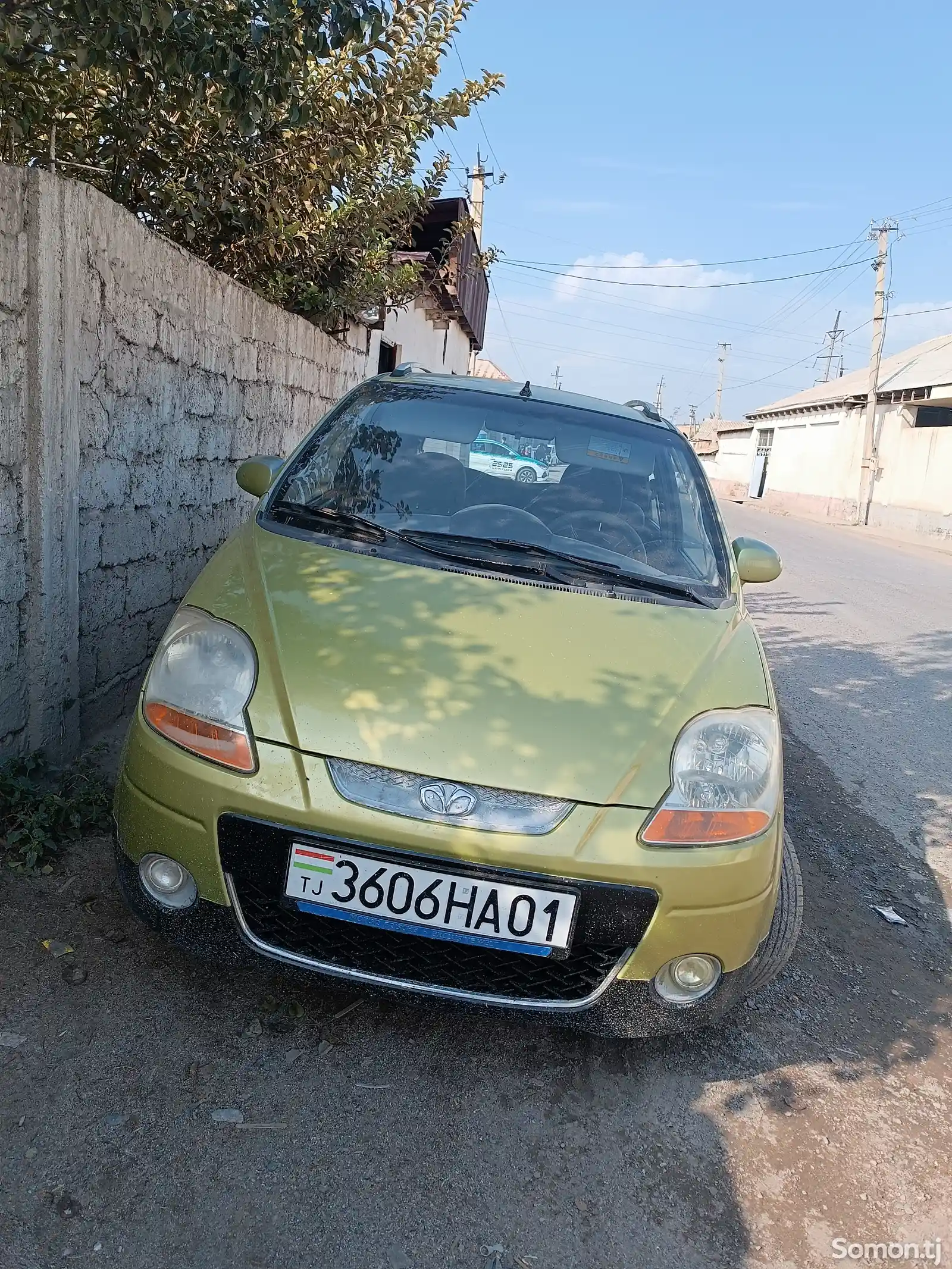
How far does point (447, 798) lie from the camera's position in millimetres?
1923

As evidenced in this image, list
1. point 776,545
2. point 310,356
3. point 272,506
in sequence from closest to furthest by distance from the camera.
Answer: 1. point 272,506
2. point 310,356
3. point 776,545

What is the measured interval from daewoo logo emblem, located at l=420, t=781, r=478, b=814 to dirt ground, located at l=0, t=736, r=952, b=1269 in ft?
2.05

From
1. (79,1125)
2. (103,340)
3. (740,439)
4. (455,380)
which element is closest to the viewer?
(79,1125)

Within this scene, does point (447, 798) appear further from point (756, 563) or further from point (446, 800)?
point (756, 563)

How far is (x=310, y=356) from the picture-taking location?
724 centimetres

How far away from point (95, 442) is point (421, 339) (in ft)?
40.4

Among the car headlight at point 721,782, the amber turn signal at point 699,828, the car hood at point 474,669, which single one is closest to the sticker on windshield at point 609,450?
the car hood at point 474,669

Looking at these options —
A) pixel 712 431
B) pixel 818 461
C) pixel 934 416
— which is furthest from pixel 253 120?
pixel 712 431

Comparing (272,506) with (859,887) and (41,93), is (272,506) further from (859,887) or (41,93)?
(41,93)

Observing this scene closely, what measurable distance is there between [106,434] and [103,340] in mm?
350

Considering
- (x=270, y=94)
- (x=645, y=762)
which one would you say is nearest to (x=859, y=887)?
(x=645, y=762)

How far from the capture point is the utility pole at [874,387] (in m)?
28.7

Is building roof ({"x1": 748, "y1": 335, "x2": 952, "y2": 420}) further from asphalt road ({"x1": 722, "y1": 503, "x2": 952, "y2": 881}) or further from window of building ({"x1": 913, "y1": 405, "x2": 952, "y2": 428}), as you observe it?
asphalt road ({"x1": 722, "y1": 503, "x2": 952, "y2": 881})

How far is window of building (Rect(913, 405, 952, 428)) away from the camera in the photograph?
26.0 meters
